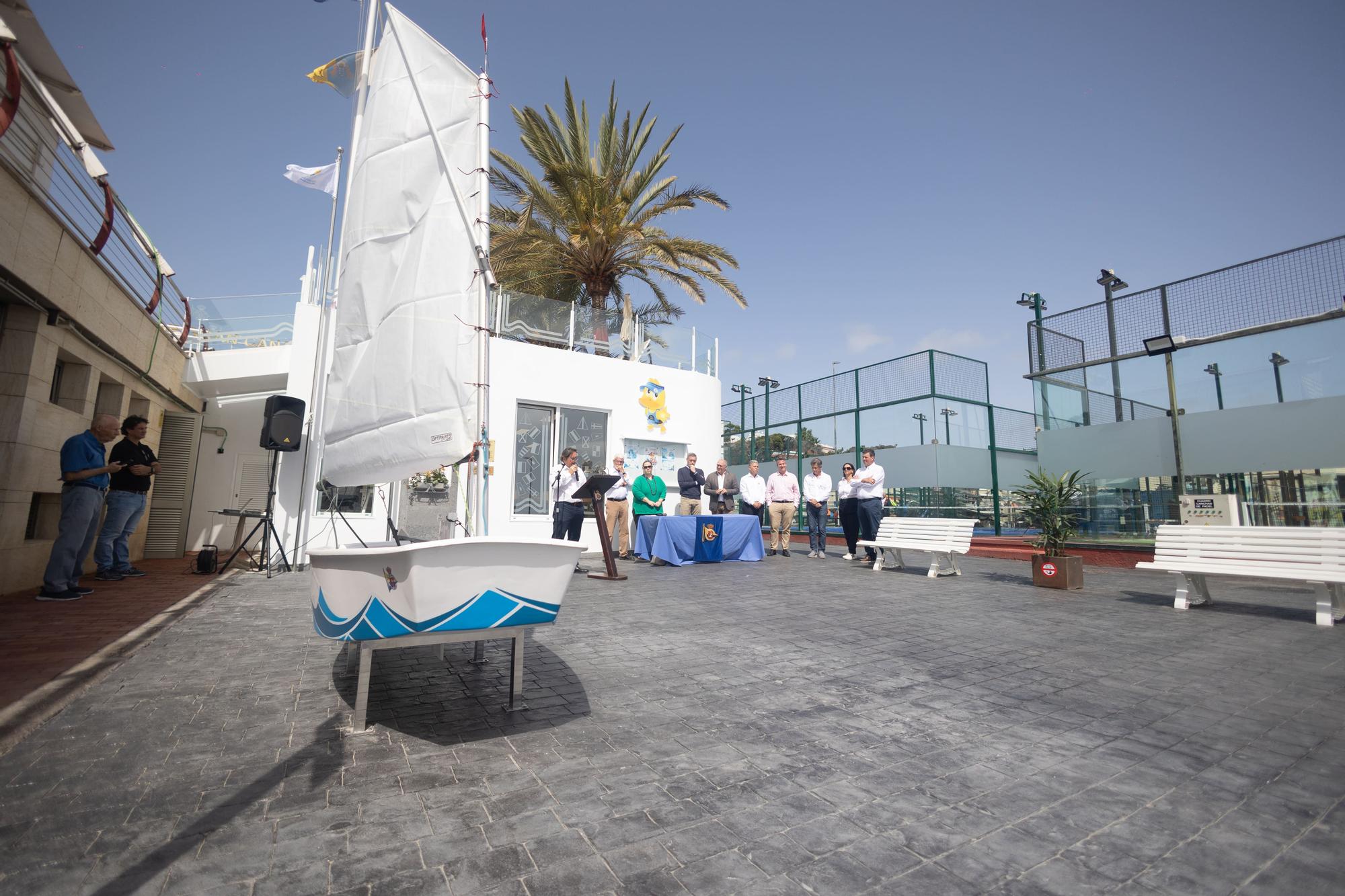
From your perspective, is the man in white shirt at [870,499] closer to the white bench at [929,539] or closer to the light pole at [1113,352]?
the white bench at [929,539]

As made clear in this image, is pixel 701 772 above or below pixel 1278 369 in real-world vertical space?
below

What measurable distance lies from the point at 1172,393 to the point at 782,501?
668 cm

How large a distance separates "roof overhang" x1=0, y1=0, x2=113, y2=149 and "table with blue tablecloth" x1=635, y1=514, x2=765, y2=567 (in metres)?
9.19

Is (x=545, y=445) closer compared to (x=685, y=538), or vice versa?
(x=685, y=538)

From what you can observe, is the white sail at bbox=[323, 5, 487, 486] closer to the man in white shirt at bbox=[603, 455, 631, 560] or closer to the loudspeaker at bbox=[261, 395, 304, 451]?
the loudspeaker at bbox=[261, 395, 304, 451]

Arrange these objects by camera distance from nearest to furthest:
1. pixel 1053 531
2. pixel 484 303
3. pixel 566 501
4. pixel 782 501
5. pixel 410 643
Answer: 1. pixel 410 643
2. pixel 484 303
3. pixel 1053 531
4. pixel 566 501
5. pixel 782 501

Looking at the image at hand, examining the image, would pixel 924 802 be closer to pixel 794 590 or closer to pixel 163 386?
pixel 794 590

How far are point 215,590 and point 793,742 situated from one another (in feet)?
24.2

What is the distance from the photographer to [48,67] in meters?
7.95

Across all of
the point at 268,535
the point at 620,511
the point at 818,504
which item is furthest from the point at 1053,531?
the point at 268,535

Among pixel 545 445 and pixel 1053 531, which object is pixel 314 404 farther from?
pixel 1053 531

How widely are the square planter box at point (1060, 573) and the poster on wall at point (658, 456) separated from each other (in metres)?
7.10

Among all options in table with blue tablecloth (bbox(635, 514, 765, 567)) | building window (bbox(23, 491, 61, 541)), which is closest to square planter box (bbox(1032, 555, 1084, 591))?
table with blue tablecloth (bbox(635, 514, 765, 567))

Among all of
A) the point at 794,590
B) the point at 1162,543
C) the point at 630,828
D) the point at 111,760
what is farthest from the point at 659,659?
the point at 1162,543
